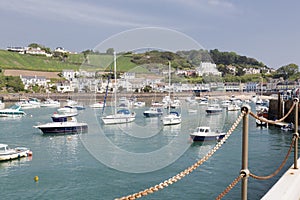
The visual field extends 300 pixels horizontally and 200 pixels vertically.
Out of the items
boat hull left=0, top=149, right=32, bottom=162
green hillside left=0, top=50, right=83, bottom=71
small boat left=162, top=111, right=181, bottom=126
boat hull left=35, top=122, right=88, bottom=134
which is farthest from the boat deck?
green hillside left=0, top=50, right=83, bottom=71

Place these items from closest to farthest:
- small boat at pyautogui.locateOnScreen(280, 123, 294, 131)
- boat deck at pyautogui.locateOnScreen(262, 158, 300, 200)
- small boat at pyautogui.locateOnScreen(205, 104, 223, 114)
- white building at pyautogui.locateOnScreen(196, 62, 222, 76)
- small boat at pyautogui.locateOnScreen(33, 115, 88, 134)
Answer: boat deck at pyautogui.locateOnScreen(262, 158, 300, 200) → white building at pyautogui.locateOnScreen(196, 62, 222, 76) → small boat at pyautogui.locateOnScreen(205, 104, 223, 114) → small boat at pyautogui.locateOnScreen(280, 123, 294, 131) → small boat at pyautogui.locateOnScreen(33, 115, 88, 134)

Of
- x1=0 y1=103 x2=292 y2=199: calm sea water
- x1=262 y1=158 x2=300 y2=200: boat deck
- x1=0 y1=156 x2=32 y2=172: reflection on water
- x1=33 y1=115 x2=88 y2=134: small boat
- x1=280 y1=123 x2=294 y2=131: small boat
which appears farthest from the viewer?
x1=33 y1=115 x2=88 y2=134: small boat

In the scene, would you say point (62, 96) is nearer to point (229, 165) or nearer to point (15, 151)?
point (15, 151)

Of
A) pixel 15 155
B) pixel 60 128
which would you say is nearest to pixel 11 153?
pixel 15 155

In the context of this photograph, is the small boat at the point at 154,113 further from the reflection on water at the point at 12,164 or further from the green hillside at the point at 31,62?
the green hillside at the point at 31,62

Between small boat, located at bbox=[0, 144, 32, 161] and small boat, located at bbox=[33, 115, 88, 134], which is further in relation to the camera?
small boat, located at bbox=[33, 115, 88, 134]

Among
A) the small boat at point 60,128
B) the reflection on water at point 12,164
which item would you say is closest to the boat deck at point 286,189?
the reflection on water at point 12,164

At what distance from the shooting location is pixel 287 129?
2411 centimetres

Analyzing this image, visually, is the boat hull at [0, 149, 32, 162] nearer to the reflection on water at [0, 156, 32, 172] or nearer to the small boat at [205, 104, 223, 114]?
the reflection on water at [0, 156, 32, 172]

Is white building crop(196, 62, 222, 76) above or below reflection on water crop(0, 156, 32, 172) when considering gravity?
above

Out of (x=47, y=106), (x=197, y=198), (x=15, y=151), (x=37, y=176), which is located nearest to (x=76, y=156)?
(x=15, y=151)

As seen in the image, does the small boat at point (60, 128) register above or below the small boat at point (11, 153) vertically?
above

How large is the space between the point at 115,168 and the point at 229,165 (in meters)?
4.81

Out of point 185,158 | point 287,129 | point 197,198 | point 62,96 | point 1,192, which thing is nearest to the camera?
point 197,198
